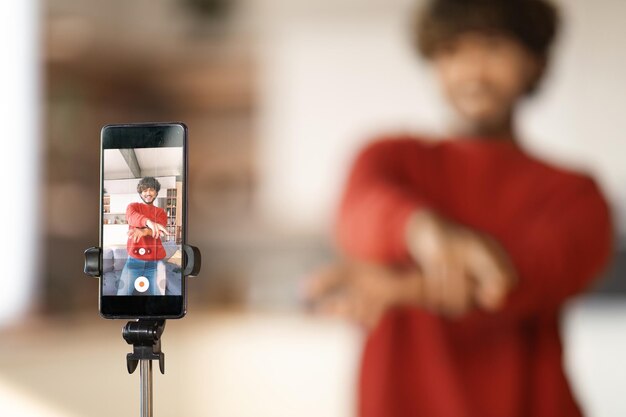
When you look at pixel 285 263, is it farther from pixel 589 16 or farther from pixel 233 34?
pixel 589 16

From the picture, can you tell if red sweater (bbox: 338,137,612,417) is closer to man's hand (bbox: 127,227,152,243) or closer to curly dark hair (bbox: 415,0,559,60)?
curly dark hair (bbox: 415,0,559,60)

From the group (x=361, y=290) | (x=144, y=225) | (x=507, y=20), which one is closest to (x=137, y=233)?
(x=144, y=225)

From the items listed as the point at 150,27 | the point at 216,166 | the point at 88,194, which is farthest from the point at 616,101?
the point at 88,194

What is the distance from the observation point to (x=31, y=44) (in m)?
1.59

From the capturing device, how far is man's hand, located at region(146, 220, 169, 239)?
69 cm

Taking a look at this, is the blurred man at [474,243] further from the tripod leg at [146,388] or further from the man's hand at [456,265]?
the tripod leg at [146,388]

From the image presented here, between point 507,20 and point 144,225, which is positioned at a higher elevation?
point 507,20

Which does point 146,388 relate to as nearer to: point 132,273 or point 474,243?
point 132,273

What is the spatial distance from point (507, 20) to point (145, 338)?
3.39 feet

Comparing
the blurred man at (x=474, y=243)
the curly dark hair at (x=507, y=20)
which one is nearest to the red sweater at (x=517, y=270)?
the blurred man at (x=474, y=243)

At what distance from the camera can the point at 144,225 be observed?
0.69 metres

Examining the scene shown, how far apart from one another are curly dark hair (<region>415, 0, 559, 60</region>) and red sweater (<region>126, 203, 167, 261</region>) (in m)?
0.88

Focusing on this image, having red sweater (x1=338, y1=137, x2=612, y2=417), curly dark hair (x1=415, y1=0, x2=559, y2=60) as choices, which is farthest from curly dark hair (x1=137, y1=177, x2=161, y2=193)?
curly dark hair (x1=415, y1=0, x2=559, y2=60)

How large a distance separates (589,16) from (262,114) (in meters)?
0.68
